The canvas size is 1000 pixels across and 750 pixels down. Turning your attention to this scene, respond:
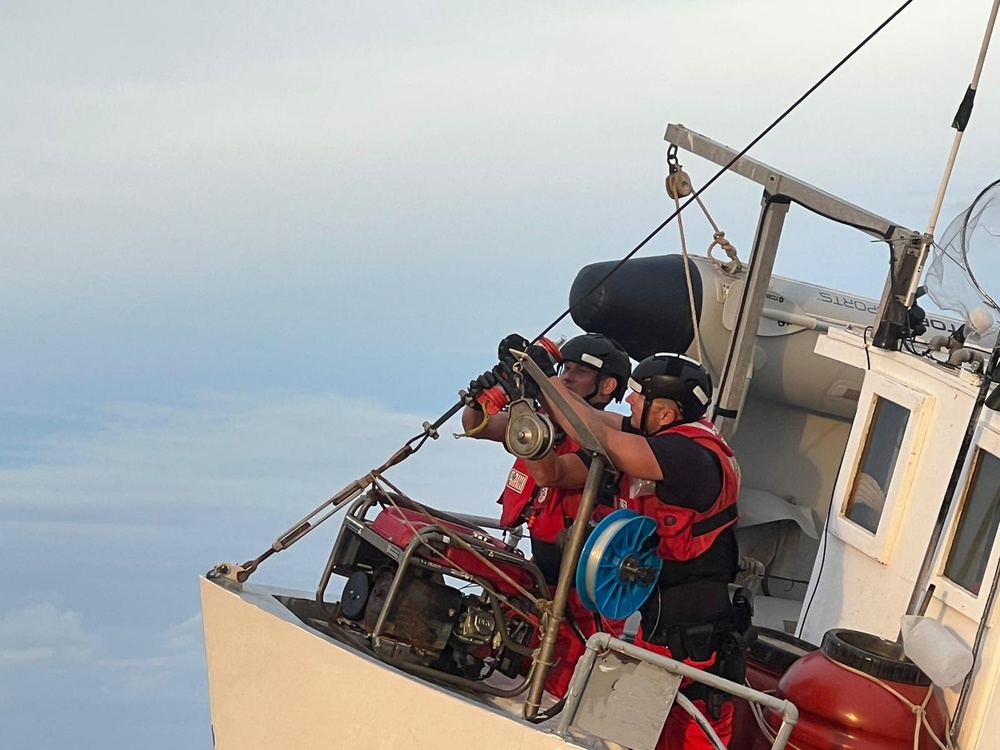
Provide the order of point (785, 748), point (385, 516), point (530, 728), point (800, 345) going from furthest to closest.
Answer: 1. point (800, 345)
2. point (385, 516)
3. point (785, 748)
4. point (530, 728)

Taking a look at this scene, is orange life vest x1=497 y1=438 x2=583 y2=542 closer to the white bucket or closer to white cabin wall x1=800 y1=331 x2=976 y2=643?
white cabin wall x1=800 y1=331 x2=976 y2=643

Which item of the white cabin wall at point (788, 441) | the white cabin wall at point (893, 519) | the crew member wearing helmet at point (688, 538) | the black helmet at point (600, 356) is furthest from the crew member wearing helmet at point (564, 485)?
the white cabin wall at point (788, 441)

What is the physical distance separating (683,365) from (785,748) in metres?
1.51

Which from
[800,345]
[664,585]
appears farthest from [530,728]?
[800,345]

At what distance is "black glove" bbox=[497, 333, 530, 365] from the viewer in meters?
5.18

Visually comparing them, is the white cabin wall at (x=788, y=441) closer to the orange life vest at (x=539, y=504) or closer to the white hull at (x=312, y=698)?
the orange life vest at (x=539, y=504)

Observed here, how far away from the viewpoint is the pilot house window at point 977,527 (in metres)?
5.43

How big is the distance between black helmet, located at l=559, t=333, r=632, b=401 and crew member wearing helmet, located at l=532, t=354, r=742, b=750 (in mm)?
1091

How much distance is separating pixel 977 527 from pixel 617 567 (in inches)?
60.3

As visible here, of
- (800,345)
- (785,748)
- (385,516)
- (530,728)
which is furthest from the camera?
(800,345)

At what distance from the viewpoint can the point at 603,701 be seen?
16.1 feet

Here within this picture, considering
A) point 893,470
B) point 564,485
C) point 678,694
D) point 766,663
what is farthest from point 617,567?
point 893,470

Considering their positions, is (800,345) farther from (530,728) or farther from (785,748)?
(530,728)

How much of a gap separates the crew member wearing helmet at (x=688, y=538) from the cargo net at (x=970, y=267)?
151 cm
